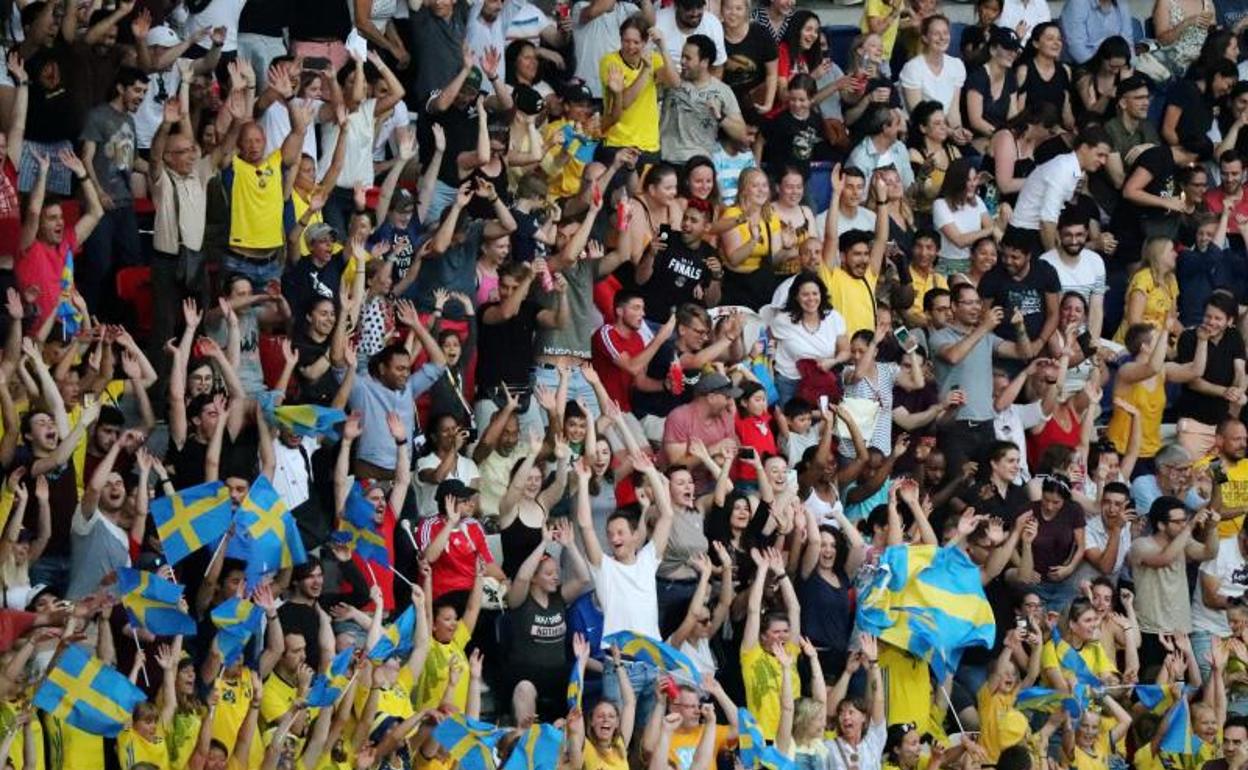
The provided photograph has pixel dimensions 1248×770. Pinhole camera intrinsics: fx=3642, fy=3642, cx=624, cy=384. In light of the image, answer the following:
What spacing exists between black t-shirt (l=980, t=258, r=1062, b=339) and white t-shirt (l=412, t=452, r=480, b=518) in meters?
4.30

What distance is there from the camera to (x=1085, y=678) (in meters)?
21.4

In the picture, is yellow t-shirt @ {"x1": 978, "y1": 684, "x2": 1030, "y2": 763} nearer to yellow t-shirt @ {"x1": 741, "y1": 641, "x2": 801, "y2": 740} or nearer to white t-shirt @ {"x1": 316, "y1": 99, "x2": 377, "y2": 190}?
yellow t-shirt @ {"x1": 741, "y1": 641, "x2": 801, "y2": 740}

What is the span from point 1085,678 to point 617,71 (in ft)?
15.3

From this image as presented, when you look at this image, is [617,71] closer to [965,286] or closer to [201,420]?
[965,286]

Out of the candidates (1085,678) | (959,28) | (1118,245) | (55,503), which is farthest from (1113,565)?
(55,503)

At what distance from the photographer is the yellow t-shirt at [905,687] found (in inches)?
819

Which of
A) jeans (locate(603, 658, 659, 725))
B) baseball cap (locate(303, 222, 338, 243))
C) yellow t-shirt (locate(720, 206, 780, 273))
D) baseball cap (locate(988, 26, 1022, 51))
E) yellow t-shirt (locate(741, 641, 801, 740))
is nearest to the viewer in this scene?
jeans (locate(603, 658, 659, 725))

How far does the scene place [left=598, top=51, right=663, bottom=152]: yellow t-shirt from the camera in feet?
73.8

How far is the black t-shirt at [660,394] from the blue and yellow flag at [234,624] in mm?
3714

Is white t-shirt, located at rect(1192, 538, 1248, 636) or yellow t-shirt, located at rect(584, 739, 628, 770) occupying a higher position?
yellow t-shirt, located at rect(584, 739, 628, 770)

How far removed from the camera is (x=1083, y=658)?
21500 mm

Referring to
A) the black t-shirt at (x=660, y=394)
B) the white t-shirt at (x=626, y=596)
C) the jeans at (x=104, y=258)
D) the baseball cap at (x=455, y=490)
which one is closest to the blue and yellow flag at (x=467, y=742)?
the white t-shirt at (x=626, y=596)

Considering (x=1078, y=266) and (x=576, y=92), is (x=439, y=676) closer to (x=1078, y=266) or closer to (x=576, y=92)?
(x=576, y=92)

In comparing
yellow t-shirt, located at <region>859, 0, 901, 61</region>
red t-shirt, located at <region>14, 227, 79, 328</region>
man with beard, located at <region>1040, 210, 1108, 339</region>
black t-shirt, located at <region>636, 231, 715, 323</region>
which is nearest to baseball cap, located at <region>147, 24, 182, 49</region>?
red t-shirt, located at <region>14, 227, 79, 328</region>
